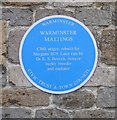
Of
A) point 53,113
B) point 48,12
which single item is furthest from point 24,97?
point 48,12

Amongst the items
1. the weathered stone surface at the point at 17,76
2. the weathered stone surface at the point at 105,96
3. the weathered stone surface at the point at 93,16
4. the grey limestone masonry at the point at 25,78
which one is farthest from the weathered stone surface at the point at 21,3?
the weathered stone surface at the point at 105,96

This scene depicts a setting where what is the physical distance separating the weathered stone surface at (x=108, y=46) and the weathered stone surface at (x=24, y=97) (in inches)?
20.2

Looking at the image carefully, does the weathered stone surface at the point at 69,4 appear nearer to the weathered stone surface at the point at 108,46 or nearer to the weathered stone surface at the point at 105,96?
the weathered stone surface at the point at 108,46

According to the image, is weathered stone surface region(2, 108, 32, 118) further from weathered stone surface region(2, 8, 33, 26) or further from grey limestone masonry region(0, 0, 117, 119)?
weathered stone surface region(2, 8, 33, 26)

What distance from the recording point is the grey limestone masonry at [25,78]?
2.49 metres

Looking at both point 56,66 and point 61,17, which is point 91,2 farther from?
point 56,66

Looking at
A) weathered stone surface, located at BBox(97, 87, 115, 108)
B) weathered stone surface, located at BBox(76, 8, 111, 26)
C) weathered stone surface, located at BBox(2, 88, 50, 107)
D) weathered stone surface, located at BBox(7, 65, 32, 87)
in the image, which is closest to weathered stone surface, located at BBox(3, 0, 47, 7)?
weathered stone surface, located at BBox(76, 8, 111, 26)

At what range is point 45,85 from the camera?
2.50 metres

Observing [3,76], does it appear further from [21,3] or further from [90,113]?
[90,113]

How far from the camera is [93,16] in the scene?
8.19ft

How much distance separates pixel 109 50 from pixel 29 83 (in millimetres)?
645

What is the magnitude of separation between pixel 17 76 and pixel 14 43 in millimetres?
246

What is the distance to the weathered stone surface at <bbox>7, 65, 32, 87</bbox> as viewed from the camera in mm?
2496

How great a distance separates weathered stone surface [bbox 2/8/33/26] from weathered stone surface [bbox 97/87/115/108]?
0.74 m
